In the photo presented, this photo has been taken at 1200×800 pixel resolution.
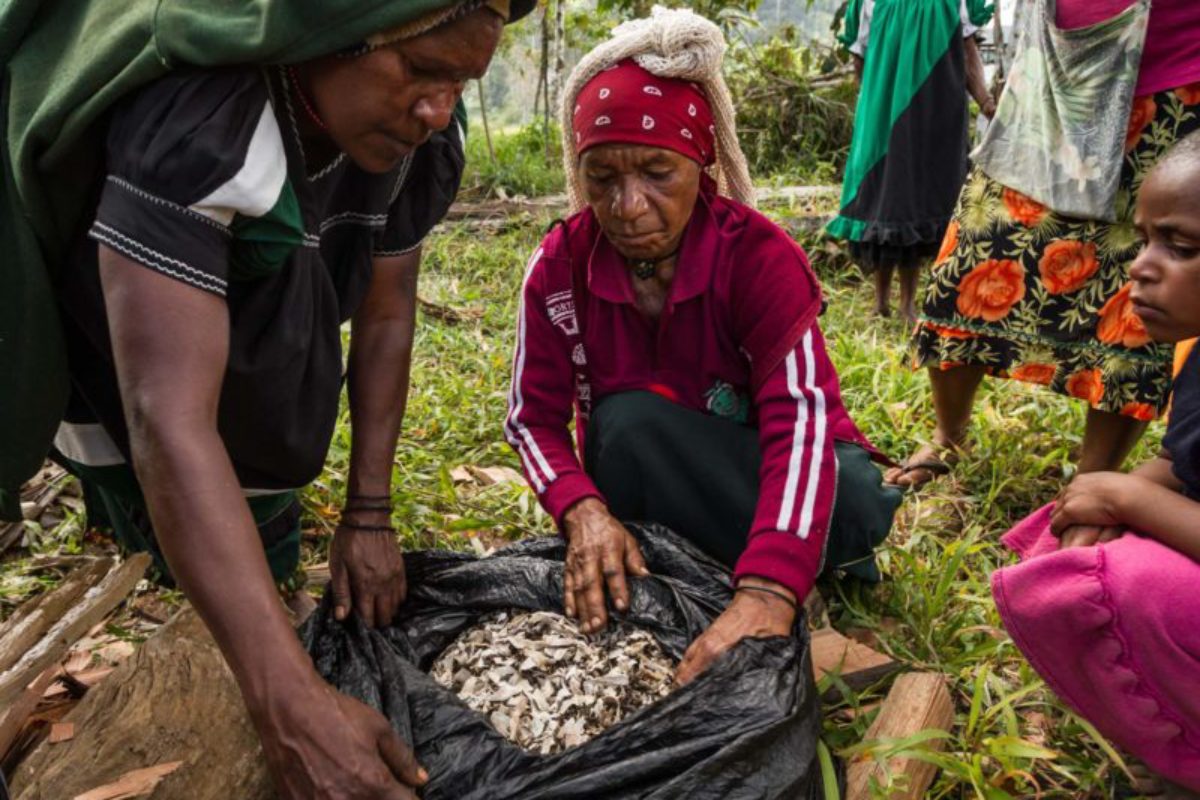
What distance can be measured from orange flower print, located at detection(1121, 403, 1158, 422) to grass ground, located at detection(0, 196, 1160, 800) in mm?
420

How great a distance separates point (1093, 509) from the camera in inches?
68.6

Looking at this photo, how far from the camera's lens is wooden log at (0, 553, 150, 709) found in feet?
5.35

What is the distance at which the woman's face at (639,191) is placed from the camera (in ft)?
6.16

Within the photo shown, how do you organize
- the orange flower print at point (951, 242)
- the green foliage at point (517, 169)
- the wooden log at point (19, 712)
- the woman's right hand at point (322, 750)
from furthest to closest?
the green foliage at point (517, 169) < the orange flower print at point (951, 242) < the wooden log at point (19, 712) < the woman's right hand at point (322, 750)

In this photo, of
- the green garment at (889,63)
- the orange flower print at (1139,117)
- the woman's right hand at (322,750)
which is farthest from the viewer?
the green garment at (889,63)

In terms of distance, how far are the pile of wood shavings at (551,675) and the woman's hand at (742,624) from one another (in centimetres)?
9

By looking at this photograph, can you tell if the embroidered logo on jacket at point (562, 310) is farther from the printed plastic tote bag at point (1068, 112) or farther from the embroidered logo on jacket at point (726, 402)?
the printed plastic tote bag at point (1068, 112)

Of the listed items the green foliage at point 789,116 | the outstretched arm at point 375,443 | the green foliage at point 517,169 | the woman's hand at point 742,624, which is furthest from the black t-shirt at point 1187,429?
the green foliage at point 789,116

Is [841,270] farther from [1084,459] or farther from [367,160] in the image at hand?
[367,160]

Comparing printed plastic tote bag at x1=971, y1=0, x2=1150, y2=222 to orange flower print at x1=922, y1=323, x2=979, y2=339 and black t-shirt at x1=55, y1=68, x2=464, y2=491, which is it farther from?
black t-shirt at x1=55, y1=68, x2=464, y2=491

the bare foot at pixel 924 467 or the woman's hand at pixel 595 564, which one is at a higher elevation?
the woman's hand at pixel 595 564

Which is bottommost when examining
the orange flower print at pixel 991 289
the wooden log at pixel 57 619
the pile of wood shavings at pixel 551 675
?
the pile of wood shavings at pixel 551 675

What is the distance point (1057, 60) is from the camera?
2.56 metres

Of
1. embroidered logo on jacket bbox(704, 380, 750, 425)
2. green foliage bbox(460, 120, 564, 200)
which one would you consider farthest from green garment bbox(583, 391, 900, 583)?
green foliage bbox(460, 120, 564, 200)
